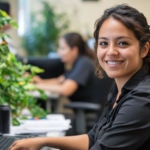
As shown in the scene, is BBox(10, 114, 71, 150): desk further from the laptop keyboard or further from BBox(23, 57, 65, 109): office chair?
BBox(23, 57, 65, 109): office chair

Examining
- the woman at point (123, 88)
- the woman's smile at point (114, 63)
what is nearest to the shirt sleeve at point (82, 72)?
the woman at point (123, 88)

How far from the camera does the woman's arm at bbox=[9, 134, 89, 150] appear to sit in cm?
79

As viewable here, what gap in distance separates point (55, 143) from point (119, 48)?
0.40m

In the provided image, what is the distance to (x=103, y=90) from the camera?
2.06m

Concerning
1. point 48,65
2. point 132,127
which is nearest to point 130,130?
point 132,127

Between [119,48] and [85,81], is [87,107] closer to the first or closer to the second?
[85,81]

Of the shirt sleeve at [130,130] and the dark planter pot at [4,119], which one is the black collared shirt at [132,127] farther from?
the dark planter pot at [4,119]

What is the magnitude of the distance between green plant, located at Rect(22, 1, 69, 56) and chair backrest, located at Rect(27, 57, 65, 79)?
0.68 meters

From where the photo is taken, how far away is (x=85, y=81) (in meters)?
2.51

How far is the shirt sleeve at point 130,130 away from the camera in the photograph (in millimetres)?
709

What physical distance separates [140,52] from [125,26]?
12 cm

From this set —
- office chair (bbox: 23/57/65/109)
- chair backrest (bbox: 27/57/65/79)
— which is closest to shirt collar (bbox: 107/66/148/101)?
office chair (bbox: 23/57/65/109)

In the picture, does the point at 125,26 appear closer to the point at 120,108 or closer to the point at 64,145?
the point at 120,108

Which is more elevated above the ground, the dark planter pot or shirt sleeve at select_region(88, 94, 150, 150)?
shirt sleeve at select_region(88, 94, 150, 150)
